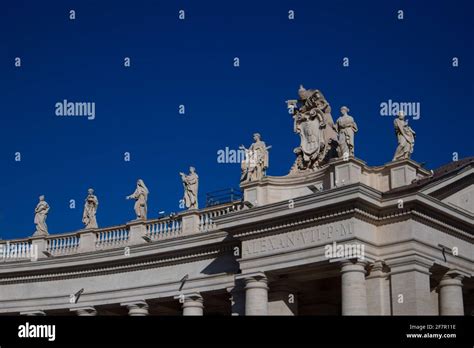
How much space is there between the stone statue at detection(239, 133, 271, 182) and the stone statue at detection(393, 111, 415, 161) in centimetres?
708

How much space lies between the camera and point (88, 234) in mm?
54656

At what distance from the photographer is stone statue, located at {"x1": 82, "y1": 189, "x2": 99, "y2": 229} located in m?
55.5

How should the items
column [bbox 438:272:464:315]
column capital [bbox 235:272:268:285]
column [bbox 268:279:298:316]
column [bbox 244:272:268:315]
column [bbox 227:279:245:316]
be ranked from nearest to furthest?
column [bbox 438:272:464:315] < column [bbox 244:272:268:315] < column capital [bbox 235:272:268:285] < column [bbox 268:279:298:316] < column [bbox 227:279:245:316]

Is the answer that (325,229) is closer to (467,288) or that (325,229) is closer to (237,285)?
(237,285)

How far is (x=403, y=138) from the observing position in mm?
45188

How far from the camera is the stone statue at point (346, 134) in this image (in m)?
44.7

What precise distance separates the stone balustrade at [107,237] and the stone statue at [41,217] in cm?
76

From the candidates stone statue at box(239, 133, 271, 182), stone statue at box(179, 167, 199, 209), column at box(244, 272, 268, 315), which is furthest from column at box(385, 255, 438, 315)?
stone statue at box(179, 167, 199, 209)

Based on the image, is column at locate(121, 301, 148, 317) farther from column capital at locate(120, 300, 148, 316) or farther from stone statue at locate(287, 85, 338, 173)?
stone statue at locate(287, 85, 338, 173)

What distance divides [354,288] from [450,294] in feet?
18.5

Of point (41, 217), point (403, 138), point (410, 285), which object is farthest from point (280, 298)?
point (41, 217)

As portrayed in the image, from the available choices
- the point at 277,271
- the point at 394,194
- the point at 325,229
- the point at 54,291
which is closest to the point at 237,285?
the point at 277,271

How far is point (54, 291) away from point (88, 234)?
3797 millimetres

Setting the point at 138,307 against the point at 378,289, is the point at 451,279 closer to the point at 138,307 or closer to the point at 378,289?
the point at 378,289
